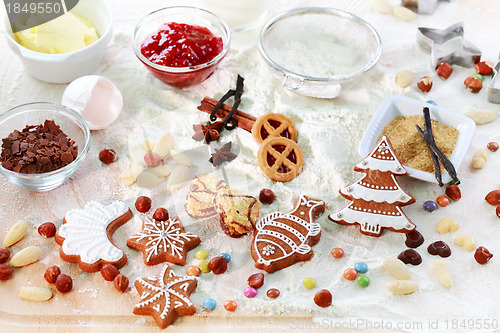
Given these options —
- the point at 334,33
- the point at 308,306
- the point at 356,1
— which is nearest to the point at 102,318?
the point at 308,306

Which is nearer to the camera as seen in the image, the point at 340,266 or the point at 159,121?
the point at 340,266

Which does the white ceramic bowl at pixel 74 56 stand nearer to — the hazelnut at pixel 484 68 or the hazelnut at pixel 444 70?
the hazelnut at pixel 444 70

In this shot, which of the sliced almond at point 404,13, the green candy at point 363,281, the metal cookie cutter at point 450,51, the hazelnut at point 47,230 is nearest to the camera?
the green candy at point 363,281

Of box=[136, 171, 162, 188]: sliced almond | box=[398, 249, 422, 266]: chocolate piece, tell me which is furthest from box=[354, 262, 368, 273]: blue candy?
box=[136, 171, 162, 188]: sliced almond

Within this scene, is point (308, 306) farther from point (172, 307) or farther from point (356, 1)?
point (356, 1)

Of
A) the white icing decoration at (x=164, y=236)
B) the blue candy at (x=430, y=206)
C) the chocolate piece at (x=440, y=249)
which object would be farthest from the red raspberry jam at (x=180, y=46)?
the chocolate piece at (x=440, y=249)
